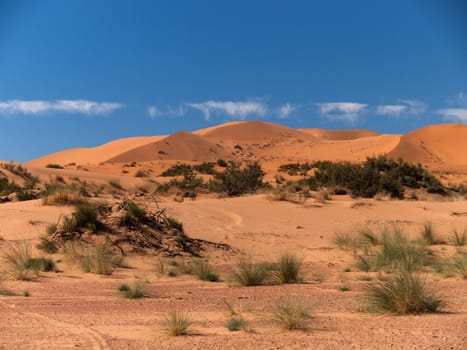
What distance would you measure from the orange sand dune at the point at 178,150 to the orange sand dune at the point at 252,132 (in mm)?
14882

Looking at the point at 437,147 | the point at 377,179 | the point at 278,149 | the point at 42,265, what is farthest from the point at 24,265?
the point at 278,149

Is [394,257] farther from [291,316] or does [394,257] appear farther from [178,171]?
[178,171]

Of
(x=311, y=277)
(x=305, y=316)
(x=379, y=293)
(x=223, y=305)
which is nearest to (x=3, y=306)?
(x=223, y=305)

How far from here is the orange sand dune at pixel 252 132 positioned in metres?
94.9

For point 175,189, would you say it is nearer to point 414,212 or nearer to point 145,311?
point 414,212

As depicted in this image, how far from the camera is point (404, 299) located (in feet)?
22.7

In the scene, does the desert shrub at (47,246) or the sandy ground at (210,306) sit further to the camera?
the desert shrub at (47,246)

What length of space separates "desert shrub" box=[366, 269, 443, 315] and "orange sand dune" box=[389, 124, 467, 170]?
58484 millimetres

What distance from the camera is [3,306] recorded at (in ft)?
25.5

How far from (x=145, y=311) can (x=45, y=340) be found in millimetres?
1940

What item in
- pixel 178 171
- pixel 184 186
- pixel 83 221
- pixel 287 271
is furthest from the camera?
pixel 178 171

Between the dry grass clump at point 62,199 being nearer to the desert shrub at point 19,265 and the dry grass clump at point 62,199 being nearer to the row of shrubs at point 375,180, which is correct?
the desert shrub at point 19,265

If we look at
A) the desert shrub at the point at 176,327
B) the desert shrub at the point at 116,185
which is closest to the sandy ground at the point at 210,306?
the desert shrub at the point at 176,327

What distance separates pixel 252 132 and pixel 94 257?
87740 mm
